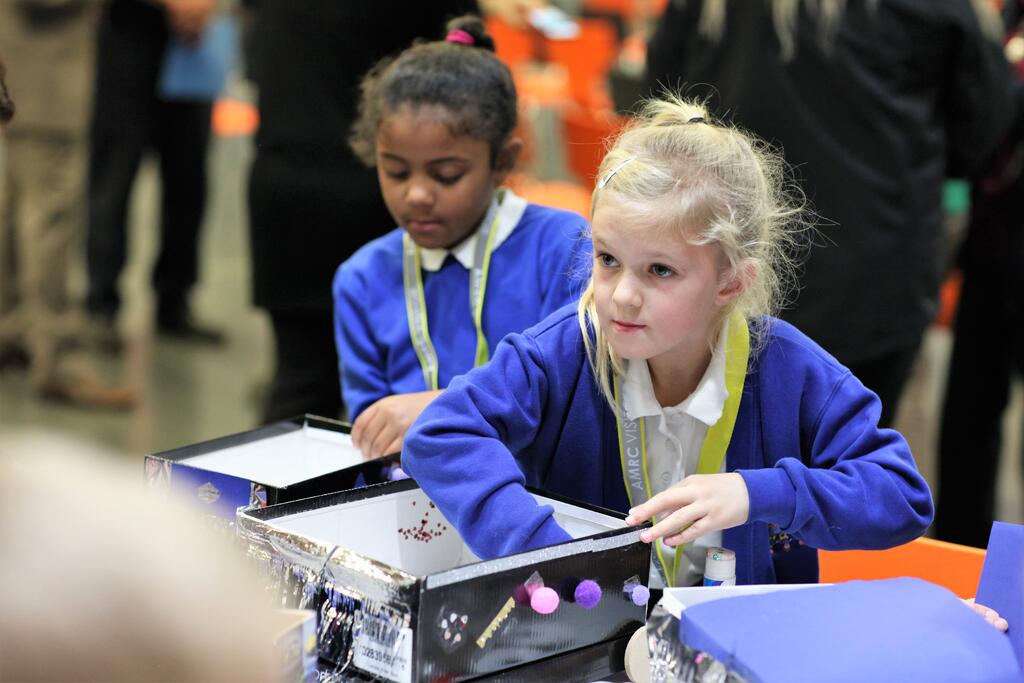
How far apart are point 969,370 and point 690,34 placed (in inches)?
43.3

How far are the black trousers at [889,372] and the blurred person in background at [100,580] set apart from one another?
212 cm

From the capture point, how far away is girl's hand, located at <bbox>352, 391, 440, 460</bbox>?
1.64 meters

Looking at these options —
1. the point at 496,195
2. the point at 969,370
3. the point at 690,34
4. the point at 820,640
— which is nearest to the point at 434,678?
the point at 820,640

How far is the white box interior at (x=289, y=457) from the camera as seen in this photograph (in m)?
1.56

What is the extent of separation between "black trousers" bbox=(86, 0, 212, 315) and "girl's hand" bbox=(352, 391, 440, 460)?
327 centimetres

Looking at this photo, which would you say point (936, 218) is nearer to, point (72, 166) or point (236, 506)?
point (236, 506)

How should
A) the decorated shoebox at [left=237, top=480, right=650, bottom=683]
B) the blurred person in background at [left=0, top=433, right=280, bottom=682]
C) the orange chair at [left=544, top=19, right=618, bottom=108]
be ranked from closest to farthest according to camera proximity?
1. the blurred person in background at [left=0, top=433, right=280, bottom=682]
2. the decorated shoebox at [left=237, top=480, right=650, bottom=683]
3. the orange chair at [left=544, top=19, right=618, bottom=108]

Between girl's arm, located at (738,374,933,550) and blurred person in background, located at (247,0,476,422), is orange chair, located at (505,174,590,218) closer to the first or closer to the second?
blurred person in background, located at (247,0,476,422)

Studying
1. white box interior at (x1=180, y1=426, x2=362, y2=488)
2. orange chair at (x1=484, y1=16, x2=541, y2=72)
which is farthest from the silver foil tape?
orange chair at (x1=484, y1=16, x2=541, y2=72)

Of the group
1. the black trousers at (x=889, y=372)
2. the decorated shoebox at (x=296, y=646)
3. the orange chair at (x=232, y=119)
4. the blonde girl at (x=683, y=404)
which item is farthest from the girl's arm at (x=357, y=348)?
the orange chair at (x=232, y=119)

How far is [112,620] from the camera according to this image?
1.95 ft

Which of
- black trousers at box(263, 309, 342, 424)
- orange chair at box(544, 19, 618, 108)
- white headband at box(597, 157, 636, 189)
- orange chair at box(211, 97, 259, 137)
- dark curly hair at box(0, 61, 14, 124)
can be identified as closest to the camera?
dark curly hair at box(0, 61, 14, 124)

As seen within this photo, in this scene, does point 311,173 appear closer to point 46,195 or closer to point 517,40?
point 46,195

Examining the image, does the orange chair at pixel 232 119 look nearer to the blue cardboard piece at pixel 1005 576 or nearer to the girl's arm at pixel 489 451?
the girl's arm at pixel 489 451
